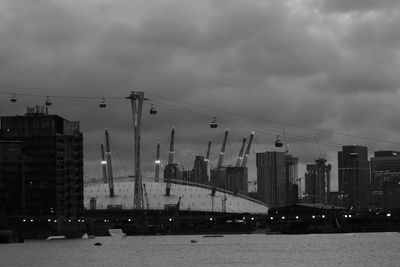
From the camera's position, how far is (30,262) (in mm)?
191375

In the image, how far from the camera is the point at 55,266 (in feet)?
589

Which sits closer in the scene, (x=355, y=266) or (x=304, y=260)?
(x=355, y=266)

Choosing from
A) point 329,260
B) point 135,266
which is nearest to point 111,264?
point 135,266

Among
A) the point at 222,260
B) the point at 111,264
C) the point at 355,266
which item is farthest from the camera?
the point at 222,260

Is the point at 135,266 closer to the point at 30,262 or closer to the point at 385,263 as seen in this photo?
the point at 30,262

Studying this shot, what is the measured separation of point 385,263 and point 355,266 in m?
8.69

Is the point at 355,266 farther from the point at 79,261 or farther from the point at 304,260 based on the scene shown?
the point at 79,261

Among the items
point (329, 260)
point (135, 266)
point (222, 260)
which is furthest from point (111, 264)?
point (329, 260)

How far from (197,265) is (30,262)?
32269mm

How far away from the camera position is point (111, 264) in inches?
7234

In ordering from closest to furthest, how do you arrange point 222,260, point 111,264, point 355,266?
point 355,266, point 111,264, point 222,260

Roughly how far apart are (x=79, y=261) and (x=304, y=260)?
135ft

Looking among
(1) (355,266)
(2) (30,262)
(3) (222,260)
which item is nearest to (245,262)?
(3) (222,260)

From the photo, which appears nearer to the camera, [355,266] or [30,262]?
[355,266]
